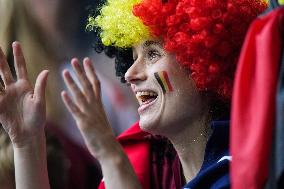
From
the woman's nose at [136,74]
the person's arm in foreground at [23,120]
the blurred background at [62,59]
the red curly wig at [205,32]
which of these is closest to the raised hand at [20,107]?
the person's arm in foreground at [23,120]

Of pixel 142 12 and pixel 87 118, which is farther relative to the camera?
pixel 142 12

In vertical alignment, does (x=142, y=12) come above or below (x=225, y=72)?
above

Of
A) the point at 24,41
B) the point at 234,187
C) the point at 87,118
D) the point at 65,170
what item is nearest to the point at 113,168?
the point at 87,118

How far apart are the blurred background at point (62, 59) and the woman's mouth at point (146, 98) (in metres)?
0.72

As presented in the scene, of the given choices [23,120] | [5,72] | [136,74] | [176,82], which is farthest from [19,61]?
[176,82]

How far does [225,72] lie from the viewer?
5.68 feet

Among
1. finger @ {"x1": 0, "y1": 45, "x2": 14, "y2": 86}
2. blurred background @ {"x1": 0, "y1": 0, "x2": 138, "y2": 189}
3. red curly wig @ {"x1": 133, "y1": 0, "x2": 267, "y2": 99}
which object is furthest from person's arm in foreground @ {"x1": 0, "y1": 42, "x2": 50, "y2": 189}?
blurred background @ {"x1": 0, "y1": 0, "x2": 138, "y2": 189}

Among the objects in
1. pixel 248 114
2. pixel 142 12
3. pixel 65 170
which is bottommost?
pixel 65 170

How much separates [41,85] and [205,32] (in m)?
0.49

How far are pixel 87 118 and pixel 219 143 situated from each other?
45 centimetres

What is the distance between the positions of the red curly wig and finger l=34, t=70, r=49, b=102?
34cm

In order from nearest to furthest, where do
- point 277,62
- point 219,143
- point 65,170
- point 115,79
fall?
point 277,62, point 219,143, point 65,170, point 115,79

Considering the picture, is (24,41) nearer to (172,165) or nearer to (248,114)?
(172,165)

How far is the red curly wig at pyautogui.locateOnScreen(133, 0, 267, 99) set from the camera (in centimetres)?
168
